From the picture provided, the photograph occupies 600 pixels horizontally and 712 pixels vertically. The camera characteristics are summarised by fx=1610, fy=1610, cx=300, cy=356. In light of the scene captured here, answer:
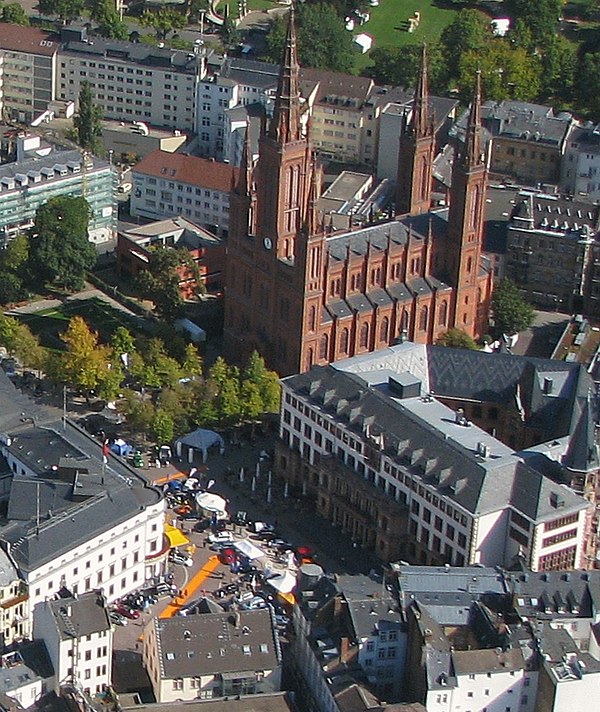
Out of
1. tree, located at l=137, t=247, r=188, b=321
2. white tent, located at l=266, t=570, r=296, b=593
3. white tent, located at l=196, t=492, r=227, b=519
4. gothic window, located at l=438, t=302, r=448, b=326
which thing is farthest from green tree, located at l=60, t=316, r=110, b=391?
white tent, located at l=266, t=570, r=296, b=593

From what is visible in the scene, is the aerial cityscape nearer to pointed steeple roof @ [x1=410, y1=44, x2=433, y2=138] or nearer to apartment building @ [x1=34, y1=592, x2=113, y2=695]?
apartment building @ [x1=34, y1=592, x2=113, y2=695]

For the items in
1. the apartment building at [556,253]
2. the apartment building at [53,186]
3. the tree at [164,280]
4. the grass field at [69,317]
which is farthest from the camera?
the apartment building at [53,186]

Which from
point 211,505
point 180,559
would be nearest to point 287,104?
point 211,505

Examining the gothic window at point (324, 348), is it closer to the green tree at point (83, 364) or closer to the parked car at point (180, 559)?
the green tree at point (83, 364)

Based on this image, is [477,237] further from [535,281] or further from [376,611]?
[376,611]

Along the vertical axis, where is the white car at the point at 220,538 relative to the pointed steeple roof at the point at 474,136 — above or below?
below

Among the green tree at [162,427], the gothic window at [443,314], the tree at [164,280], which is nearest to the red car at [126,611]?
the green tree at [162,427]
